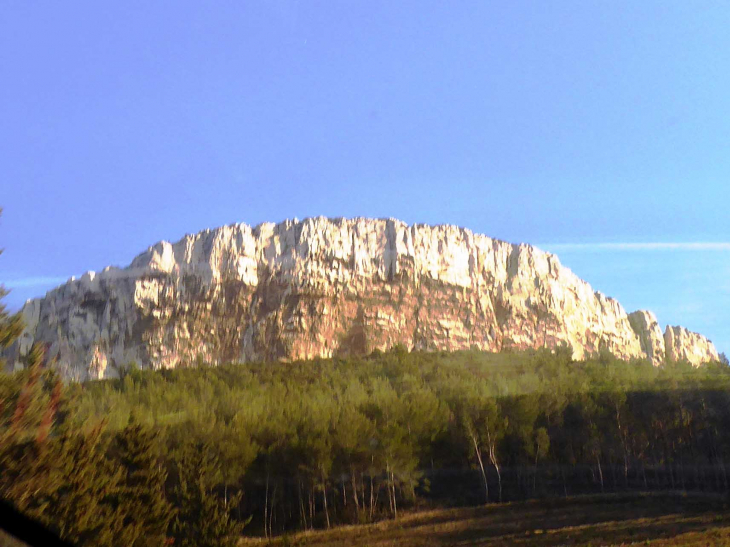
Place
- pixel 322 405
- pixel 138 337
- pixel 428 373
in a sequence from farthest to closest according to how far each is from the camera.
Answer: pixel 138 337 → pixel 428 373 → pixel 322 405

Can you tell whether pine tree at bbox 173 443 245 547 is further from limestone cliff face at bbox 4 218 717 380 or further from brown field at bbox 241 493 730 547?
limestone cliff face at bbox 4 218 717 380

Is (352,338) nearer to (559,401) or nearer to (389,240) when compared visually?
(389,240)

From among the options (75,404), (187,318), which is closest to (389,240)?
(187,318)

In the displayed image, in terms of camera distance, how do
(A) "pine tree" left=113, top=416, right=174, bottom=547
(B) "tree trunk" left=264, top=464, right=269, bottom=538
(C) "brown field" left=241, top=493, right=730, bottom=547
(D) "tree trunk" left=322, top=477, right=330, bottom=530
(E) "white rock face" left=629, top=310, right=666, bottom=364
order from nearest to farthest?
(A) "pine tree" left=113, top=416, right=174, bottom=547 → (C) "brown field" left=241, top=493, right=730, bottom=547 → (B) "tree trunk" left=264, top=464, right=269, bottom=538 → (D) "tree trunk" left=322, top=477, right=330, bottom=530 → (E) "white rock face" left=629, top=310, right=666, bottom=364

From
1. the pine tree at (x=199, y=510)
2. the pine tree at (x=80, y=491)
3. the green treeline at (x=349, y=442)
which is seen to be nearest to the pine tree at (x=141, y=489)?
the green treeline at (x=349, y=442)

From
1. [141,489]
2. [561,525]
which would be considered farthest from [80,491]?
[561,525]

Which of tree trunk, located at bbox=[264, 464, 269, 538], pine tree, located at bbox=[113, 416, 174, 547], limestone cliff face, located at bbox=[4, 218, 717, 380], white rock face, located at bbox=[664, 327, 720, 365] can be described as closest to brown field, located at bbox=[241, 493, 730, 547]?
tree trunk, located at bbox=[264, 464, 269, 538]
